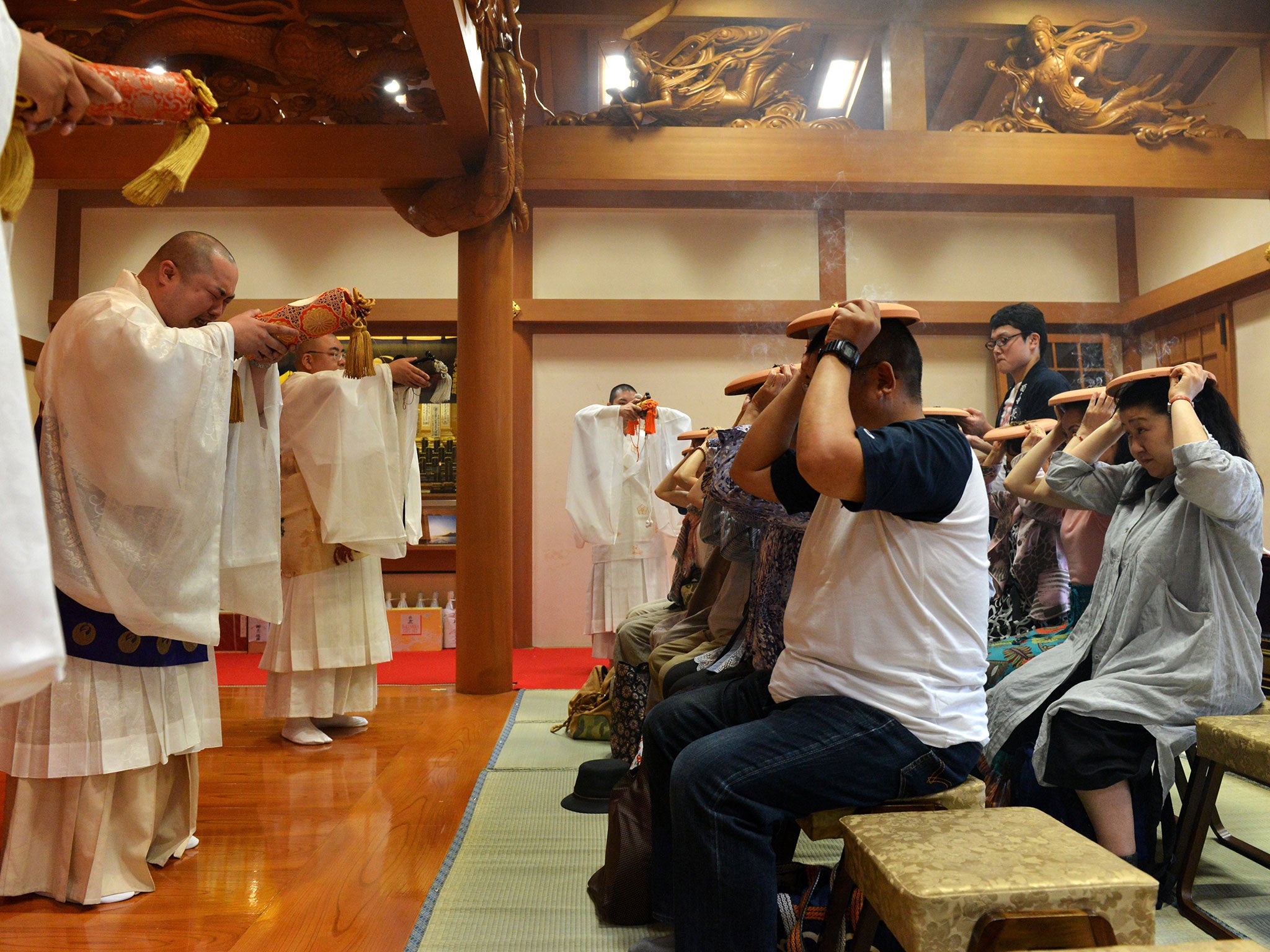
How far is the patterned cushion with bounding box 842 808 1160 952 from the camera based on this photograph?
1.23 m

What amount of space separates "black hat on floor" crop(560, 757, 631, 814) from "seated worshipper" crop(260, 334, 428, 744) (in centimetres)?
131

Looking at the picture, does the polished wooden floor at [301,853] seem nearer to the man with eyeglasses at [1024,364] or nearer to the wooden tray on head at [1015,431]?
the wooden tray on head at [1015,431]

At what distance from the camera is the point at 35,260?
6.74m

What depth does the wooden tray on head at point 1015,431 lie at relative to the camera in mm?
3014

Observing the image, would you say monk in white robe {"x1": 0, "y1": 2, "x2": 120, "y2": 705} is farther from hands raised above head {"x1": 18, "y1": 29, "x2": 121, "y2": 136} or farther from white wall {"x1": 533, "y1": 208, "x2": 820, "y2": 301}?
white wall {"x1": 533, "y1": 208, "x2": 820, "y2": 301}

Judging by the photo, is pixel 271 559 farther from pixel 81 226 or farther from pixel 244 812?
pixel 81 226

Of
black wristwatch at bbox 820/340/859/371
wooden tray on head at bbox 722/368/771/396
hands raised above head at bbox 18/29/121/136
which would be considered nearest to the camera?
hands raised above head at bbox 18/29/121/136

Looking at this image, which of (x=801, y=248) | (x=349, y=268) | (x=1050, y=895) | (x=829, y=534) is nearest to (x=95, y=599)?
(x=829, y=534)

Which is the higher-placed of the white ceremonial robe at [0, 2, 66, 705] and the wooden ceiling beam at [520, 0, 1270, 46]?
the wooden ceiling beam at [520, 0, 1270, 46]

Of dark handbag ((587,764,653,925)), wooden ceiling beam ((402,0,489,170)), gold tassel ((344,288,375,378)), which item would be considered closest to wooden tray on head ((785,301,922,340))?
dark handbag ((587,764,653,925))

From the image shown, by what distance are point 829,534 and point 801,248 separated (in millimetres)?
4402

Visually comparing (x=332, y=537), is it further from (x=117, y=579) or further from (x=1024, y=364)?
(x=1024, y=364)

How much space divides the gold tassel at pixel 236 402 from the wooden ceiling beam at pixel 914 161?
114 inches

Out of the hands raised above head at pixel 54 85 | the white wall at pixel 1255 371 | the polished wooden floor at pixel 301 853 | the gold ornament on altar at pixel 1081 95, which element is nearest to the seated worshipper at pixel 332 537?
the polished wooden floor at pixel 301 853
